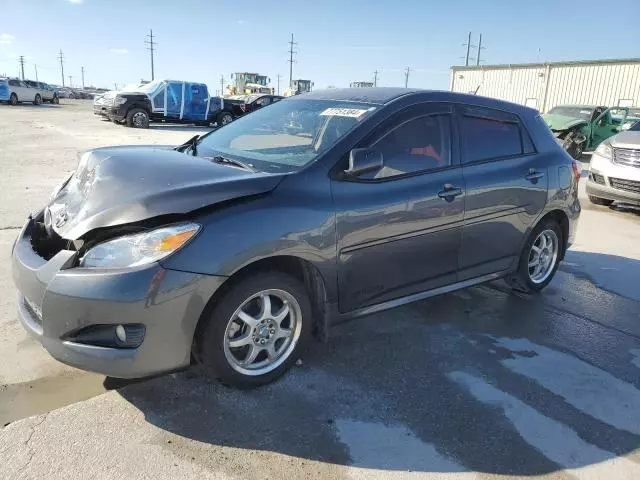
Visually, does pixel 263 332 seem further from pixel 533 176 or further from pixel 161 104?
pixel 161 104

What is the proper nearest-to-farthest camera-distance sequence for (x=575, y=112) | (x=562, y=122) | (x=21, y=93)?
1. (x=562, y=122)
2. (x=575, y=112)
3. (x=21, y=93)

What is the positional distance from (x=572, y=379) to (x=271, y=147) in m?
2.45

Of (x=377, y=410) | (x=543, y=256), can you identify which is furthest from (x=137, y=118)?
(x=377, y=410)

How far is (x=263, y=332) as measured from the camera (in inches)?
117

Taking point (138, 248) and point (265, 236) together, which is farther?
point (265, 236)

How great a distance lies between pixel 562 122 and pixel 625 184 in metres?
8.59

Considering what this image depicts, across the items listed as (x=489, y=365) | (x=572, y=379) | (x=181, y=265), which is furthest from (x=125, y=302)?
(x=572, y=379)

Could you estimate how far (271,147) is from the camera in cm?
360

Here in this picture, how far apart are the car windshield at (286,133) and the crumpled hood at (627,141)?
6.80 metres

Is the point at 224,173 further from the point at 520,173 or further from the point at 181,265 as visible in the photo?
the point at 520,173

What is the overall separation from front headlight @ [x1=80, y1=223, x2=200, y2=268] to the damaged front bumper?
0.05 metres

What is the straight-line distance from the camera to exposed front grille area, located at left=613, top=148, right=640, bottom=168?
8430mm

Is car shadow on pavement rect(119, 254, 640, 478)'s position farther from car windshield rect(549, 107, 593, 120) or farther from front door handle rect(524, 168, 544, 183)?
car windshield rect(549, 107, 593, 120)

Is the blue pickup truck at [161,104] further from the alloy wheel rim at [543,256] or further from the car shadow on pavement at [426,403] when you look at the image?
the car shadow on pavement at [426,403]
